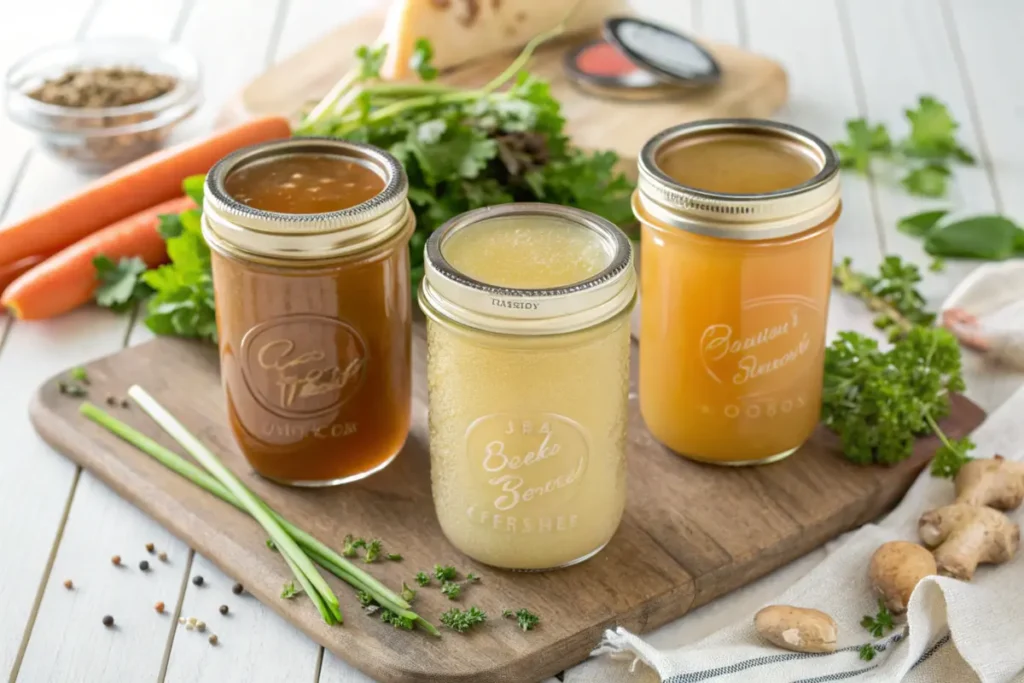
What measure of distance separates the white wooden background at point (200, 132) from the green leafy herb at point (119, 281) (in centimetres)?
5

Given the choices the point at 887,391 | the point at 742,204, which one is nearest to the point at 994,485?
the point at 887,391

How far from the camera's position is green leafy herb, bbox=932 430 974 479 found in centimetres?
211

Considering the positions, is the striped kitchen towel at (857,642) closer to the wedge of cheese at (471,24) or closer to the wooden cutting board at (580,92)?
the wooden cutting board at (580,92)

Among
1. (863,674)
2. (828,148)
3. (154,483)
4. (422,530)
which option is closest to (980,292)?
(828,148)

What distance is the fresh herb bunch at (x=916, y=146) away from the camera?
3158mm

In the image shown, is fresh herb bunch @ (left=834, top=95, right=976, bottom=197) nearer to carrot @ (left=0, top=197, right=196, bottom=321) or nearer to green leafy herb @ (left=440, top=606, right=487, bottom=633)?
carrot @ (left=0, top=197, right=196, bottom=321)

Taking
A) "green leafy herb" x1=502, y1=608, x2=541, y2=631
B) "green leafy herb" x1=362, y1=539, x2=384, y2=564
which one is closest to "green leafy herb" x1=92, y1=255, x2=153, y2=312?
"green leafy herb" x1=362, y1=539, x2=384, y2=564

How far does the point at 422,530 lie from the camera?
2008 millimetres

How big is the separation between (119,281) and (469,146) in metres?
0.75

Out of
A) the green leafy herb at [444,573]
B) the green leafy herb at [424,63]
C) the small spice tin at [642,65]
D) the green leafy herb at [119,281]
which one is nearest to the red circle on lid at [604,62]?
the small spice tin at [642,65]

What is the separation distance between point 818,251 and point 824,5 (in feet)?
7.43

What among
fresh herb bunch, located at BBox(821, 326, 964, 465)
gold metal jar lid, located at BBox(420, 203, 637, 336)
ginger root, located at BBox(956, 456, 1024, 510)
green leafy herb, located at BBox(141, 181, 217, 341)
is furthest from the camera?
green leafy herb, located at BBox(141, 181, 217, 341)

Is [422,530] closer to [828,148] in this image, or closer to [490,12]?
[828,148]

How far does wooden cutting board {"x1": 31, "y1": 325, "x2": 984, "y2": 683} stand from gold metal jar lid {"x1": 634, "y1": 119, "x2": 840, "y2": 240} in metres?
0.43
